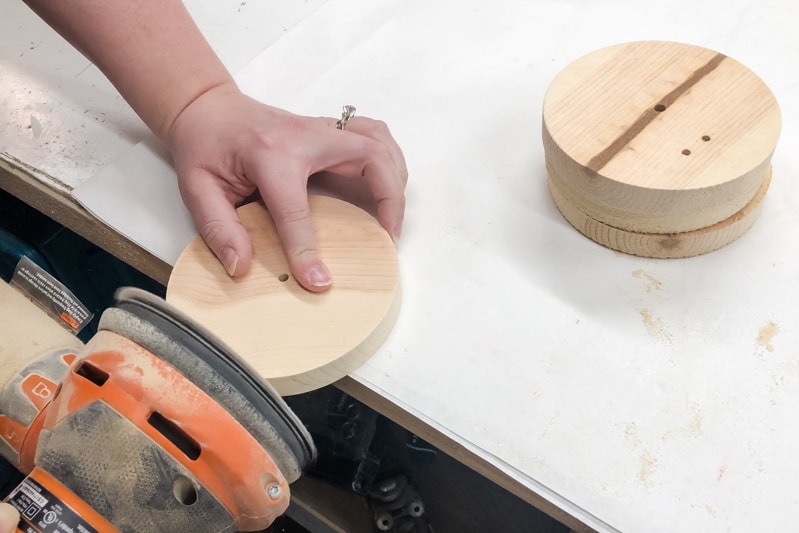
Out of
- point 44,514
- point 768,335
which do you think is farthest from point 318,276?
point 768,335

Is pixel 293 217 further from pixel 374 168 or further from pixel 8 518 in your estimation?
pixel 8 518

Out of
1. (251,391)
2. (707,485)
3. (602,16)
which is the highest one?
(251,391)

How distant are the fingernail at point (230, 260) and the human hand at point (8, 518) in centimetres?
26

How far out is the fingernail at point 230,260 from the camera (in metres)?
0.63

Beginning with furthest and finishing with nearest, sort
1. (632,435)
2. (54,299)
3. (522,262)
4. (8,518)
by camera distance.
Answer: (54,299) → (522,262) → (632,435) → (8,518)

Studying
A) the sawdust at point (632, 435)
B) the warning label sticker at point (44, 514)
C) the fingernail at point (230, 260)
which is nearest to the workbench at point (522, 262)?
the sawdust at point (632, 435)

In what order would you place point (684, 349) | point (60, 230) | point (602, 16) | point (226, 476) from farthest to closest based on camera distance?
1. point (60, 230)
2. point (602, 16)
3. point (684, 349)
4. point (226, 476)

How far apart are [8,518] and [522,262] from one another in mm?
470

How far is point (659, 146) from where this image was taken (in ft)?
2.01

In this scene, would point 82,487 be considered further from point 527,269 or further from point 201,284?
point 527,269

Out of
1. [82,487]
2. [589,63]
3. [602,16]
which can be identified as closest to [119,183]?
[82,487]

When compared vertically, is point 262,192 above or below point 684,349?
above

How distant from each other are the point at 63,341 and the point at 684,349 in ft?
1.87

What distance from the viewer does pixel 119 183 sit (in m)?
0.76
